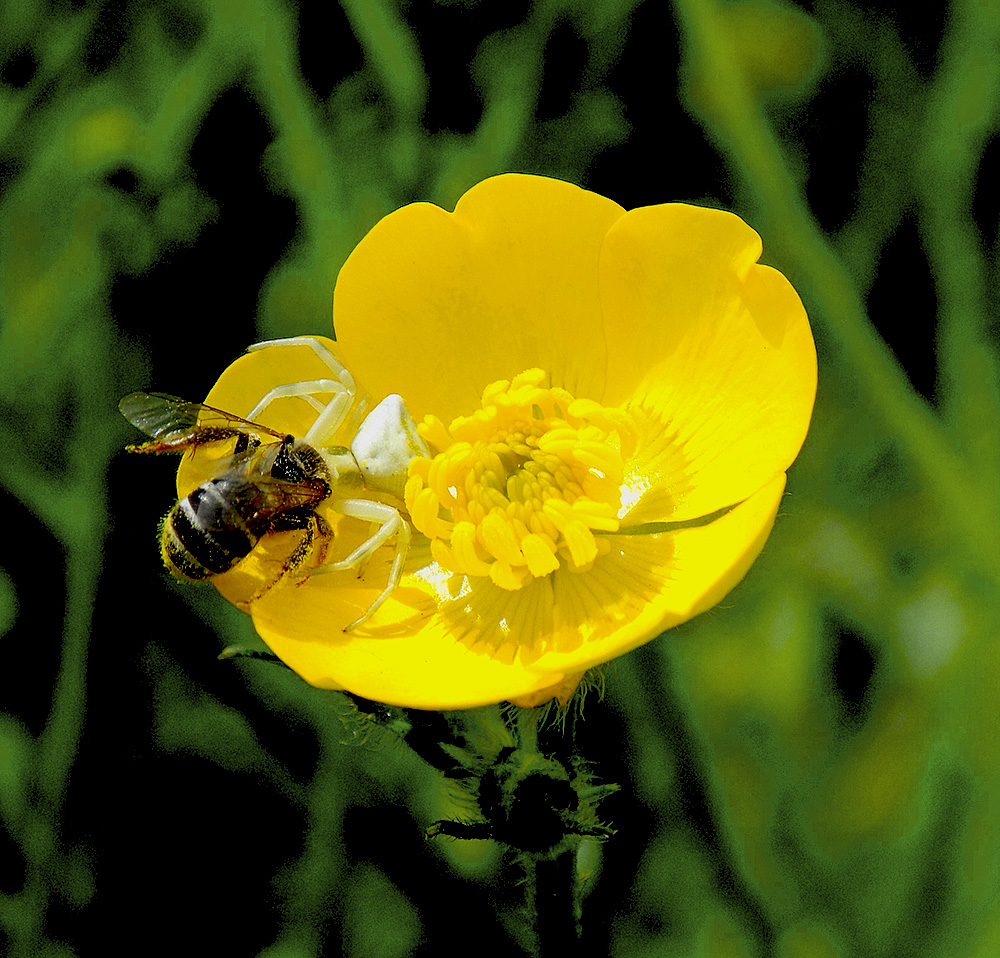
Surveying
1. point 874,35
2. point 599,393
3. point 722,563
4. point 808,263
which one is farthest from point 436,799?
point 874,35

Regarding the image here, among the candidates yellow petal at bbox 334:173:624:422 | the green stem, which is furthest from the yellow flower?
the green stem

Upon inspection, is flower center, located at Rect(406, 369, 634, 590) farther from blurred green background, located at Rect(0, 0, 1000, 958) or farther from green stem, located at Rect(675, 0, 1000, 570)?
green stem, located at Rect(675, 0, 1000, 570)

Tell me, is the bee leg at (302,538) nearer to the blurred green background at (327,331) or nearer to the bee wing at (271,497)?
the bee wing at (271,497)

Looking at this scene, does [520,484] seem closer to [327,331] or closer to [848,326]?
[327,331]

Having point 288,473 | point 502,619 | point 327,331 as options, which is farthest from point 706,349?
point 327,331

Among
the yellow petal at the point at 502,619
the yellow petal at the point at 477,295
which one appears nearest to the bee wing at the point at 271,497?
the yellow petal at the point at 502,619

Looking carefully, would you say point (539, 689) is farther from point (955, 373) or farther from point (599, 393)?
point (955, 373)
